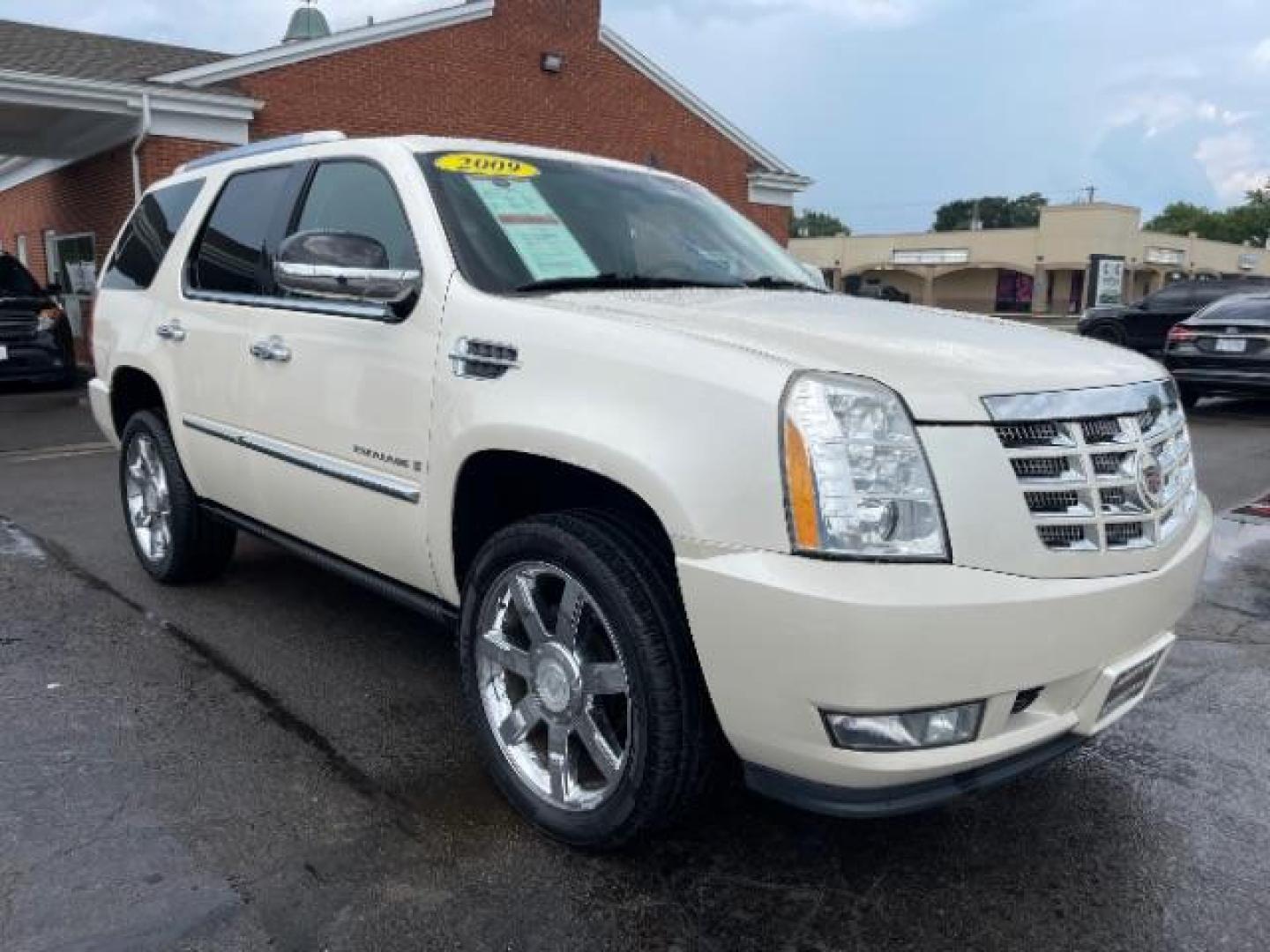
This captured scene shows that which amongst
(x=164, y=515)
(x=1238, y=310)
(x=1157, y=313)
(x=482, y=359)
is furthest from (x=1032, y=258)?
(x=482, y=359)

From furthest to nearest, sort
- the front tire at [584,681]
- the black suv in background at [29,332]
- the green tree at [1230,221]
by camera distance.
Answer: the green tree at [1230,221] → the black suv in background at [29,332] → the front tire at [584,681]

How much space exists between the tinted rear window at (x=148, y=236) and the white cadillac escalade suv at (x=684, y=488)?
104 centimetres

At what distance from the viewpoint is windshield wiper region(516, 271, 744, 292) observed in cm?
309

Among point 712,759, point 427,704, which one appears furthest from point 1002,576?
point 427,704

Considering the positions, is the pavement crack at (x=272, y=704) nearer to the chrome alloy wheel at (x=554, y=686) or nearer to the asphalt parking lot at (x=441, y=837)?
the asphalt parking lot at (x=441, y=837)

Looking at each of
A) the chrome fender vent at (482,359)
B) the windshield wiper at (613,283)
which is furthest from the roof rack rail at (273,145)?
the chrome fender vent at (482,359)

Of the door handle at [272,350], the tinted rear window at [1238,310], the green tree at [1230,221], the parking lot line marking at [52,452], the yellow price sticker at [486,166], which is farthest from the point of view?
the green tree at [1230,221]

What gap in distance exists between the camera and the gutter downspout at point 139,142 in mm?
12703

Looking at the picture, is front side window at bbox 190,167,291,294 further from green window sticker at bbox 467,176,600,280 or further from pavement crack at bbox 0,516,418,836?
pavement crack at bbox 0,516,418,836

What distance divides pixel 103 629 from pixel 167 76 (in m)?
10.7

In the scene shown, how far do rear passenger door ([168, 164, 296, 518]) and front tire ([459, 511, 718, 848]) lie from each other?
5.05ft

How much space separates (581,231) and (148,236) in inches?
100

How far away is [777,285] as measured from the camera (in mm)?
3787

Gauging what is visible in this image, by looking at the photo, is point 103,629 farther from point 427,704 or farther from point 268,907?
point 268,907
